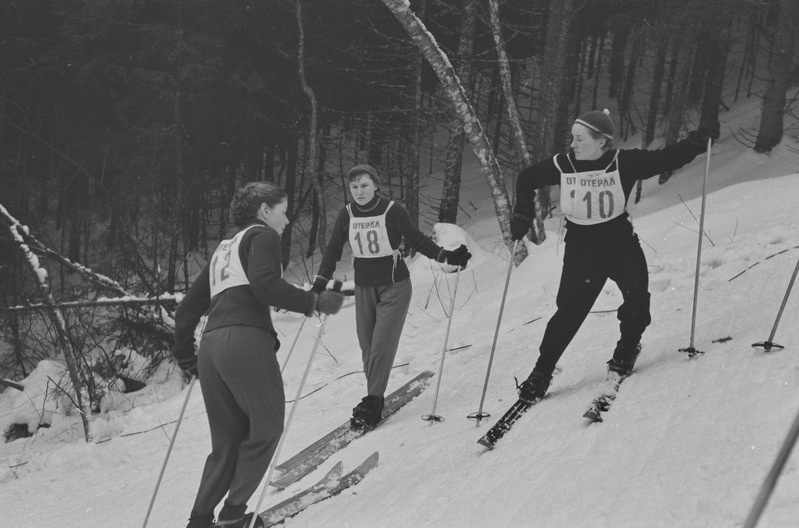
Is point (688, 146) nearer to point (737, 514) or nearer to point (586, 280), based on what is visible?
point (586, 280)

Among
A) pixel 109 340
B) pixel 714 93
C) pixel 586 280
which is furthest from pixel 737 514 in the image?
pixel 714 93

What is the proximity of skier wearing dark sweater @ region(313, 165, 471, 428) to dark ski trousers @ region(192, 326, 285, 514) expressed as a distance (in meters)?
1.89

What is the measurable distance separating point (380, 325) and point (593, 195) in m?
1.95

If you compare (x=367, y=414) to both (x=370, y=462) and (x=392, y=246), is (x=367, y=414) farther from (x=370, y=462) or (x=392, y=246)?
(x=392, y=246)

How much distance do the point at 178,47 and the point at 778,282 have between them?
1463cm

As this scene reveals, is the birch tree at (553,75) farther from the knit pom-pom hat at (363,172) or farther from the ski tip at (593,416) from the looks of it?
the ski tip at (593,416)

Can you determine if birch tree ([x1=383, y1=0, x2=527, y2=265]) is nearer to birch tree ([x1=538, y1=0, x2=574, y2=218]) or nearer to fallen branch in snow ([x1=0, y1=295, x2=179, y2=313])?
birch tree ([x1=538, y1=0, x2=574, y2=218])

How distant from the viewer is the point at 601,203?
178 inches

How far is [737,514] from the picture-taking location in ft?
9.02

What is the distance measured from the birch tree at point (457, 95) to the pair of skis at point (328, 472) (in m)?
3.80

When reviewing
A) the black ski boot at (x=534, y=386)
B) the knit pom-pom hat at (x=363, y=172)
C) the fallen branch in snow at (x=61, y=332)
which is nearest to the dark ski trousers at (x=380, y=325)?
the knit pom-pom hat at (x=363, y=172)

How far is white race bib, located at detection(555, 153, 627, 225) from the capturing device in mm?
4488

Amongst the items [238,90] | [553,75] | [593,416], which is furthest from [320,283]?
[238,90]

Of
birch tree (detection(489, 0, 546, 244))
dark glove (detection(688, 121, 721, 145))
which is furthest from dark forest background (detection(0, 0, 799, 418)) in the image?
dark glove (detection(688, 121, 721, 145))
